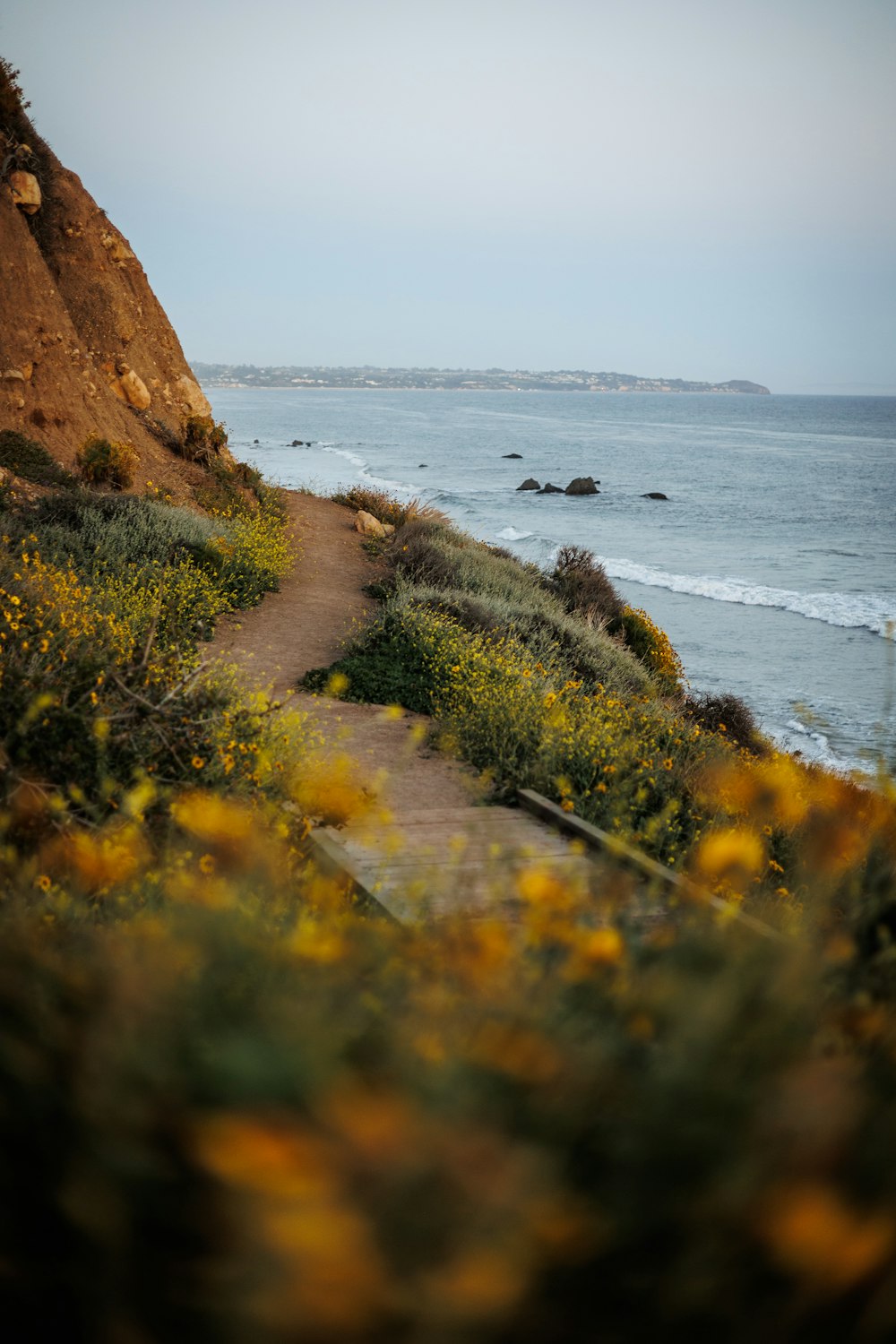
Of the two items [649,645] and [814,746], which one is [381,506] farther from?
[814,746]

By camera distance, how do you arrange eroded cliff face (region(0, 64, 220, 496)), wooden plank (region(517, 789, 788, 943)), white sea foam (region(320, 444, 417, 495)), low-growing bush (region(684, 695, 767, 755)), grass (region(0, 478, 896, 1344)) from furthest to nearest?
1. white sea foam (region(320, 444, 417, 495))
2. eroded cliff face (region(0, 64, 220, 496))
3. low-growing bush (region(684, 695, 767, 755))
4. wooden plank (region(517, 789, 788, 943))
5. grass (region(0, 478, 896, 1344))

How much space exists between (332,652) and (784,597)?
1779cm

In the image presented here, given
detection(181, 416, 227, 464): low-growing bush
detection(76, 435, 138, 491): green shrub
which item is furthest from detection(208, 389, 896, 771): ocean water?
detection(76, 435, 138, 491): green shrub

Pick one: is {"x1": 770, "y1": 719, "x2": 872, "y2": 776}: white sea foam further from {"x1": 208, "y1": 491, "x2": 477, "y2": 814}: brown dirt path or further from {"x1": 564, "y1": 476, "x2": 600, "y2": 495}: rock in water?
{"x1": 564, "y1": 476, "x2": 600, "y2": 495}: rock in water

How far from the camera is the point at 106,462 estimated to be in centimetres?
1439

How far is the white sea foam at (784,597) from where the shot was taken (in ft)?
72.8

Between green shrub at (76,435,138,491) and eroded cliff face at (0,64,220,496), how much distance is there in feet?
2.06

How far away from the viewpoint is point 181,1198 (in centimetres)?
133

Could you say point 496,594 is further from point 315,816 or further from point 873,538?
point 873,538

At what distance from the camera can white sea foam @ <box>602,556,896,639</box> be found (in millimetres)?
22188

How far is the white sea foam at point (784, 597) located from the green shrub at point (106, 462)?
13.2 m

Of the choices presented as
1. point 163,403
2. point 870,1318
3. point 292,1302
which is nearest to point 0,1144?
point 292,1302

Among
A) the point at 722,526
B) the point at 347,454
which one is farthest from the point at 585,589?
the point at 347,454

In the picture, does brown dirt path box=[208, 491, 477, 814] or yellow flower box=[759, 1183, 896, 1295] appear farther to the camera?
brown dirt path box=[208, 491, 477, 814]
